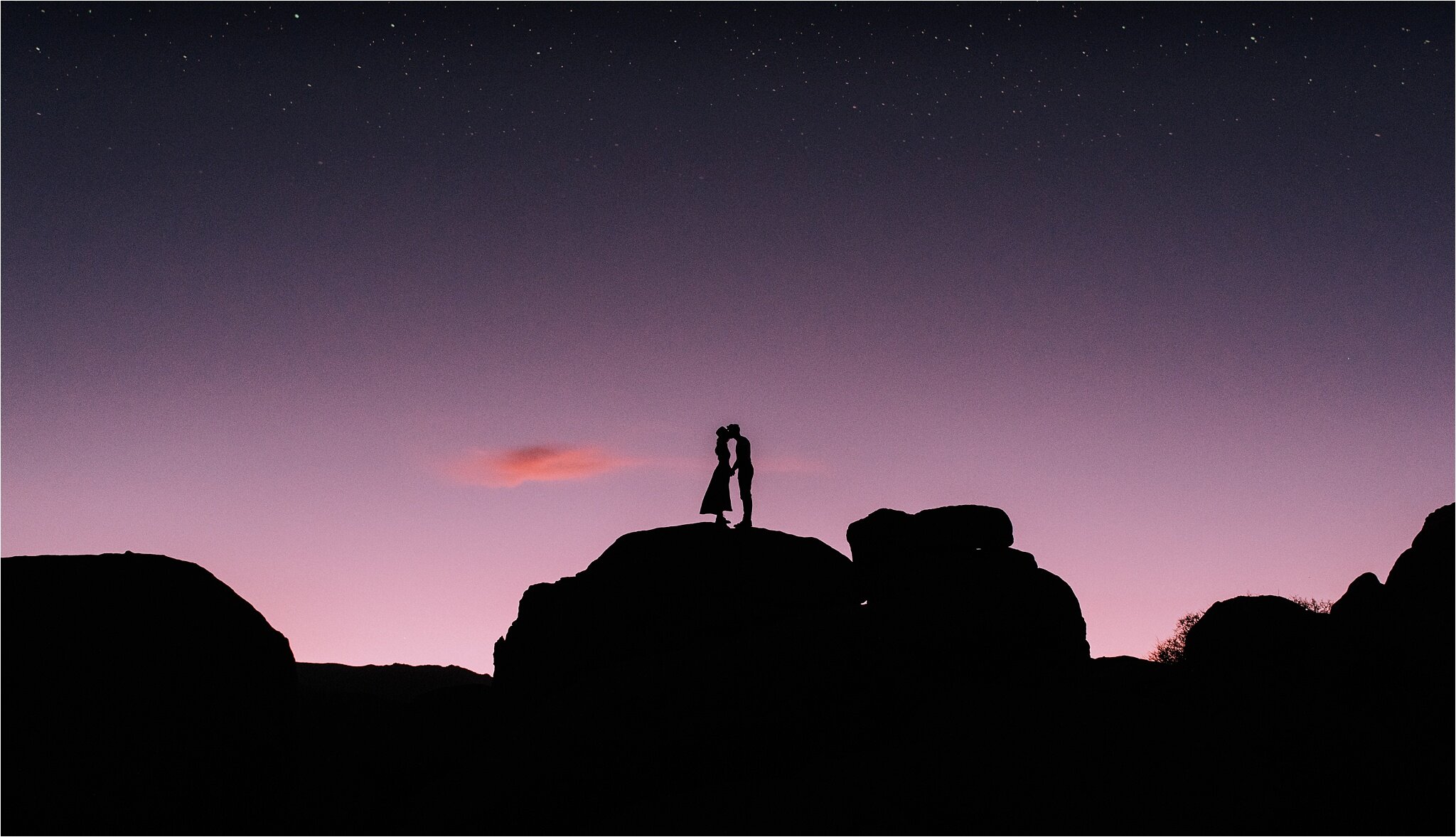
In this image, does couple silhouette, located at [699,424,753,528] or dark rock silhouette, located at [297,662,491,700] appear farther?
dark rock silhouette, located at [297,662,491,700]

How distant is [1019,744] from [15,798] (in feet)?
48.9

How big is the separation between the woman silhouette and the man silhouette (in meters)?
0.22

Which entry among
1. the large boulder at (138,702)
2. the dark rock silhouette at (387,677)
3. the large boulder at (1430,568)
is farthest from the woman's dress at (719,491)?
the dark rock silhouette at (387,677)

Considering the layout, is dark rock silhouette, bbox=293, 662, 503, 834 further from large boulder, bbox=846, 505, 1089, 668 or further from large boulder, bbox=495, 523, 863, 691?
large boulder, bbox=846, 505, 1089, 668

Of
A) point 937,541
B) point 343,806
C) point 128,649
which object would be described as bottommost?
point 343,806

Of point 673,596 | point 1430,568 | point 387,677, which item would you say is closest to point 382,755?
point 673,596

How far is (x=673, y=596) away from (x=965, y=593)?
7668mm

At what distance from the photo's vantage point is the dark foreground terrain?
13406mm

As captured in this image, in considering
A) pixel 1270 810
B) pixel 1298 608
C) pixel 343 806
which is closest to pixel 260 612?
pixel 343 806

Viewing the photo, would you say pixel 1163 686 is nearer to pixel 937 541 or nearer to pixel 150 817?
pixel 937 541

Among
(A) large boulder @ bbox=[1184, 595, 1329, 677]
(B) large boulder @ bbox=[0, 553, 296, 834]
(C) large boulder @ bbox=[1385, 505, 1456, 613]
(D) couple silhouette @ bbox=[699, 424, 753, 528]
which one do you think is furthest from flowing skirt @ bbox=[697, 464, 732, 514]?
(C) large boulder @ bbox=[1385, 505, 1456, 613]

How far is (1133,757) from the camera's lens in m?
13.9

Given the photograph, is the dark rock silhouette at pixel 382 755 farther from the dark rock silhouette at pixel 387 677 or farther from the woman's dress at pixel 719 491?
the dark rock silhouette at pixel 387 677

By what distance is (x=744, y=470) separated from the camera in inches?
952
